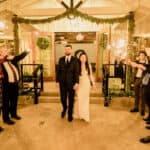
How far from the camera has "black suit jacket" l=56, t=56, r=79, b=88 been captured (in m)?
4.38

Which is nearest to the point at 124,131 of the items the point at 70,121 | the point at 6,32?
the point at 70,121

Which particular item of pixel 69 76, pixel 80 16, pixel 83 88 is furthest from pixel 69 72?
pixel 80 16

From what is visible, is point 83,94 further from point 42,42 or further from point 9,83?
point 42,42

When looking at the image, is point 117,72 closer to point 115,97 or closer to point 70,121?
point 115,97

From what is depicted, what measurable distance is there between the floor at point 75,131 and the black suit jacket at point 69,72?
799mm

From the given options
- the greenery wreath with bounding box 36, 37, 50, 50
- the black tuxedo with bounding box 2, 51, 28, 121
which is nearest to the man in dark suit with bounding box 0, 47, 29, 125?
the black tuxedo with bounding box 2, 51, 28, 121

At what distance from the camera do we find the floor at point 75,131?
3471 millimetres

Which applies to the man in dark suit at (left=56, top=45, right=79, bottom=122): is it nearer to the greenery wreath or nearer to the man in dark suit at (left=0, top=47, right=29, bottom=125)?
the man in dark suit at (left=0, top=47, right=29, bottom=125)

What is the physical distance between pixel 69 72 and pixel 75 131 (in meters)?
1.12

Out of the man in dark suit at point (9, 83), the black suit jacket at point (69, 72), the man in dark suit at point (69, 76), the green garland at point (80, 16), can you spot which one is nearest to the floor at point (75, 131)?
the man in dark suit at point (9, 83)

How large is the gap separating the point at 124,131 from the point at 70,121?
1077 millimetres

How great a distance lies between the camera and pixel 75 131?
159 inches

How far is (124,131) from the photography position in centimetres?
406

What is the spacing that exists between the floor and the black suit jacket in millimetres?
799
